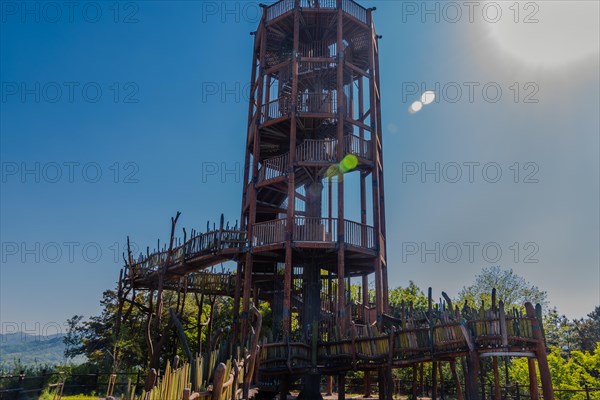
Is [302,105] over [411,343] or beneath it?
over

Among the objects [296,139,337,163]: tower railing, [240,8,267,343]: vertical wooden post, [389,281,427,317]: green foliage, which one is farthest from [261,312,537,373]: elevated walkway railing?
[389,281,427,317]: green foliage

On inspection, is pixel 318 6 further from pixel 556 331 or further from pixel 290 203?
pixel 556 331

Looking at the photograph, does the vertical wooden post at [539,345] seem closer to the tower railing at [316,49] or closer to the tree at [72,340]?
the tower railing at [316,49]

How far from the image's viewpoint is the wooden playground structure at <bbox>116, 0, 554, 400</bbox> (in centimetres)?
1480

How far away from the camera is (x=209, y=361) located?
10.0 meters

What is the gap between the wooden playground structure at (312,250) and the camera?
14.8 m

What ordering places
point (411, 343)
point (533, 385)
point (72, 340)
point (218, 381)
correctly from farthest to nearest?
point (72, 340), point (411, 343), point (533, 385), point (218, 381)

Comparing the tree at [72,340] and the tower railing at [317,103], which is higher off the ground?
the tower railing at [317,103]

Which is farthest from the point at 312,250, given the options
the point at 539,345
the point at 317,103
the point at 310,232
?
the point at 539,345

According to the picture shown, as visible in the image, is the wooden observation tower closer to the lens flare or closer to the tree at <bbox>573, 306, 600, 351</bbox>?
the lens flare

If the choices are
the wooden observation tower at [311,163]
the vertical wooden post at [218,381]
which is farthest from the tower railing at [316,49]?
the vertical wooden post at [218,381]

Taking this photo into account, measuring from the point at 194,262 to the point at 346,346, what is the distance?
32.4 feet

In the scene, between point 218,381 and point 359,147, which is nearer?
point 218,381

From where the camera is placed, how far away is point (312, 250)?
2234cm
